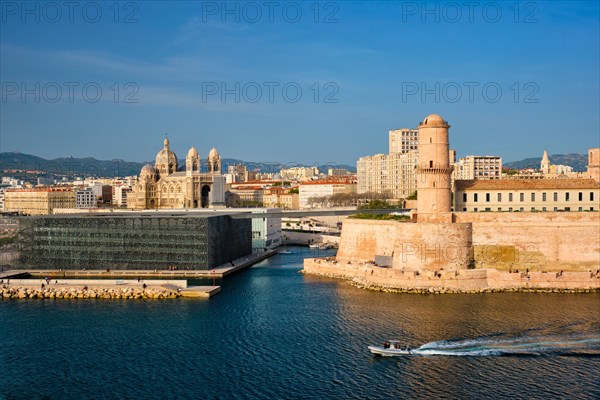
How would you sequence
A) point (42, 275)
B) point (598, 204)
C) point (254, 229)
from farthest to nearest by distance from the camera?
point (254, 229) < point (42, 275) < point (598, 204)

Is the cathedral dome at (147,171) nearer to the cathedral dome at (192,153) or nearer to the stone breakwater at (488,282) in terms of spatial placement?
the cathedral dome at (192,153)

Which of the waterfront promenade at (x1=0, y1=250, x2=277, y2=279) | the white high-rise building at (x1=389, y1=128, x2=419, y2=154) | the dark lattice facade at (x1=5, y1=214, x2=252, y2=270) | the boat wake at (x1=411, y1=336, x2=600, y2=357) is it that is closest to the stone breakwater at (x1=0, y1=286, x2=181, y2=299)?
the waterfront promenade at (x1=0, y1=250, x2=277, y2=279)

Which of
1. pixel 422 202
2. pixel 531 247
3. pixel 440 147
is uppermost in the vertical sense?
pixel 440 147

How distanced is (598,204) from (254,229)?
96.4ft

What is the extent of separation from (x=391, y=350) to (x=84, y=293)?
63.4 feet

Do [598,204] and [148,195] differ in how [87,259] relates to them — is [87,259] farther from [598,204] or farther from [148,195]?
[148,195]

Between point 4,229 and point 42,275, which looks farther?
point 4,229

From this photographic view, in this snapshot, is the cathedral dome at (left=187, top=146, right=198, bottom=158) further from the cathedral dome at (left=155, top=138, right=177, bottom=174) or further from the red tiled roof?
the red tiled roof

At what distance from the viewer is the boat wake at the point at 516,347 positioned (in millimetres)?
24125

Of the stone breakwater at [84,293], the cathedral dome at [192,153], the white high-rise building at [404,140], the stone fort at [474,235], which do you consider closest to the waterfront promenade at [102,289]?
the stone breakwater at [84,293]

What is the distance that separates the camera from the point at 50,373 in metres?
23.2

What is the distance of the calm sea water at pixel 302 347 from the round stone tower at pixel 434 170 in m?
5.96

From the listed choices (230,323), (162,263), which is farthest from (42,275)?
(230,323)

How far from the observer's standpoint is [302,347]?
25.6m
